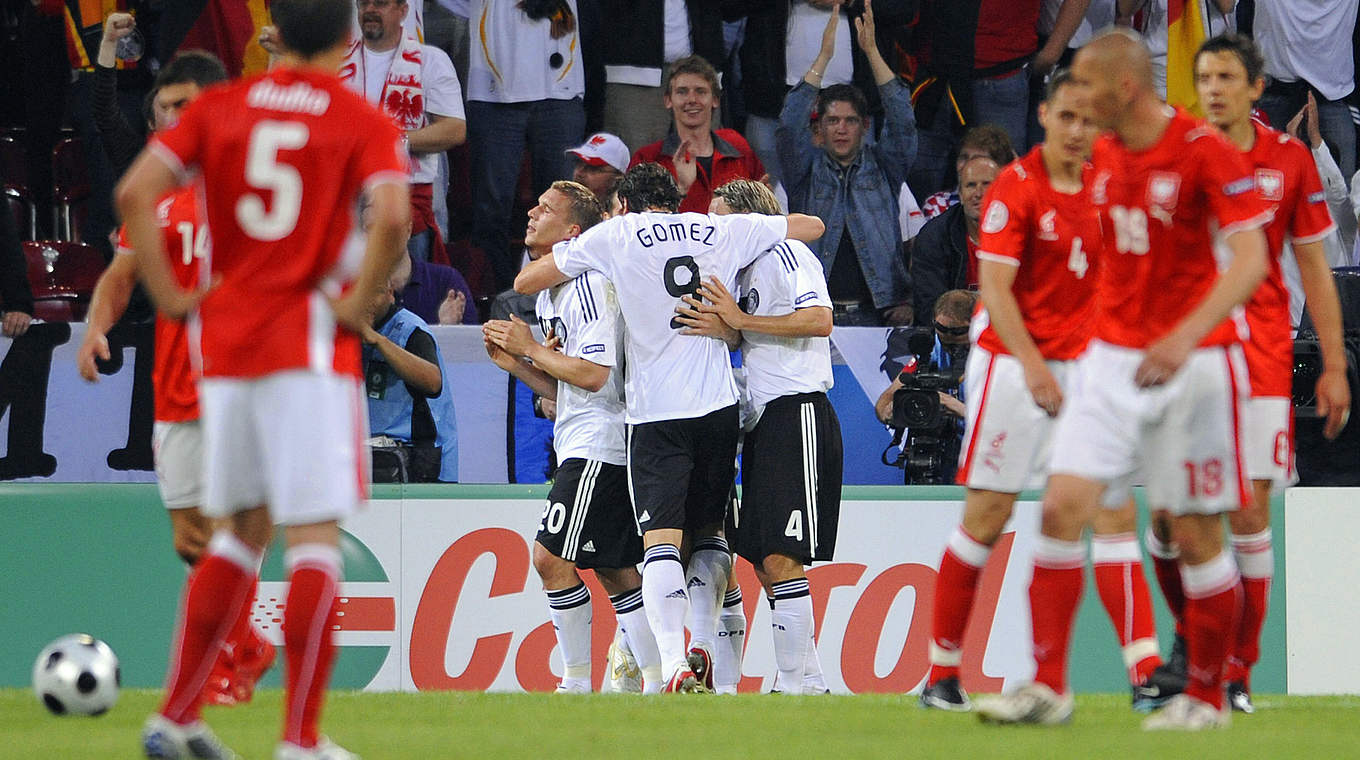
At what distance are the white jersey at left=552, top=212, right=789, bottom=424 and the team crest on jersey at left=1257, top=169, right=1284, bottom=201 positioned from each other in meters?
2.58

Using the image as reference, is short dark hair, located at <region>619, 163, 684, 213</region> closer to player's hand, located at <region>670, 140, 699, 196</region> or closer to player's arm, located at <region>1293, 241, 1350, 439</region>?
player's hand, located at <region>670, 140, 699, 196</region>

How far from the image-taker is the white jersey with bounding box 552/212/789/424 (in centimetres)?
786

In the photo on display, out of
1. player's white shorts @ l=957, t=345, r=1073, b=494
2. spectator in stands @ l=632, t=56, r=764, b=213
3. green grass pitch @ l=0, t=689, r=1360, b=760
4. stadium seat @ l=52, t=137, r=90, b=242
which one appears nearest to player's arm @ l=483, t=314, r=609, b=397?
green grass pitch @ l=0, t=689, r=1360, b=760

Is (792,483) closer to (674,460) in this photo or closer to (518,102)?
(674,460)

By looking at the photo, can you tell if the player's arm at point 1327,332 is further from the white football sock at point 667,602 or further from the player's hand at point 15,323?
the player's hand at point 15,323

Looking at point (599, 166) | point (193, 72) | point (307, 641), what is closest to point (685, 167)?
point (599, 166)

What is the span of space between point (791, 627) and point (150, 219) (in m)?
4.41

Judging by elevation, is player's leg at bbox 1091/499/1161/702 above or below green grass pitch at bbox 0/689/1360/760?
above

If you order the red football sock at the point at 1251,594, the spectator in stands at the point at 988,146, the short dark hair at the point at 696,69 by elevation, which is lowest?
the red football sock at the point at 1251,594

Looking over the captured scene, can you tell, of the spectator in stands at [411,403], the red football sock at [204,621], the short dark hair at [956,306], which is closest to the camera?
the red football sock at [204,621]

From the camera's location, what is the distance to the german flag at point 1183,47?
1127cm

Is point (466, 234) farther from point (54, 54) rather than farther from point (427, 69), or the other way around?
point (54, 54)

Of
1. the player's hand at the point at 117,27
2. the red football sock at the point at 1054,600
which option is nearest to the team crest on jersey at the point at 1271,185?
the red football sock at the point at 1054,600

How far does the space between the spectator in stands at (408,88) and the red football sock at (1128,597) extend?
6.22m
